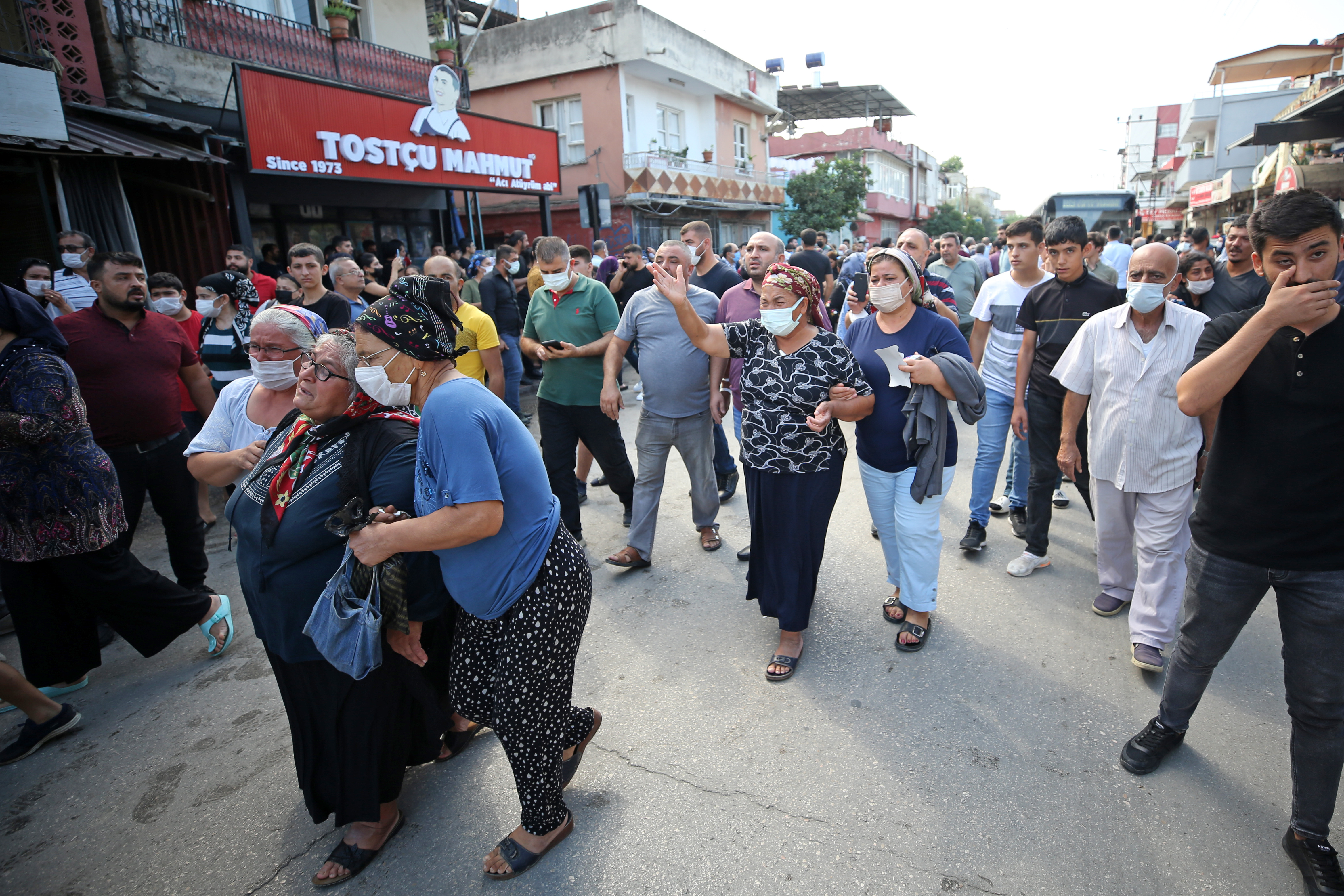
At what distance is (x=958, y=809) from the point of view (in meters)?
2.46

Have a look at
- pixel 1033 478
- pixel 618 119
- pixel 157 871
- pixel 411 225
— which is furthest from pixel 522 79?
pixel 157 871

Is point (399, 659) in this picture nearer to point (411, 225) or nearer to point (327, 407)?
point (327, 407)

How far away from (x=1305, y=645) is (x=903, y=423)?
65.5 inches

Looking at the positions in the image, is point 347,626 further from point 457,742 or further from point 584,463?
point 584,463

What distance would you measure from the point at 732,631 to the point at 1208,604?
206 centimetres

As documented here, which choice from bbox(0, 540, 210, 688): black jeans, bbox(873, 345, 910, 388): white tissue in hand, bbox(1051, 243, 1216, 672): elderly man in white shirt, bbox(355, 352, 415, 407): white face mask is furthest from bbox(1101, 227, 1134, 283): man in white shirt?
bbox(0, 540, 210, 688): black jeans

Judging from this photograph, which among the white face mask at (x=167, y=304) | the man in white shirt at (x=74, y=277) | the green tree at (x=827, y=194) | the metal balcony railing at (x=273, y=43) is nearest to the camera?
the white face mask at (x=167, y=304)

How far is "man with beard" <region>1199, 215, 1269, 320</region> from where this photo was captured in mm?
4969

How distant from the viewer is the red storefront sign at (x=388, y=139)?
9.76 m

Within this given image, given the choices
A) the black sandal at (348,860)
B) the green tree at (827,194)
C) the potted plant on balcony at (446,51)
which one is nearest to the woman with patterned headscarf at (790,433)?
the black sandal at (348,860)

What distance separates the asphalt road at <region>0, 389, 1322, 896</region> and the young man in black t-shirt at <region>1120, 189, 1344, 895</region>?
0.38 m

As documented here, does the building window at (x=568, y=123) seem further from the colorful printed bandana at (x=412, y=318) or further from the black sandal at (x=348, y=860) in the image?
the black sandal at (x=348, y=860)

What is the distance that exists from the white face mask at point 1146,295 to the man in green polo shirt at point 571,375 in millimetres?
2893

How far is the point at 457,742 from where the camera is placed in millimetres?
2926
